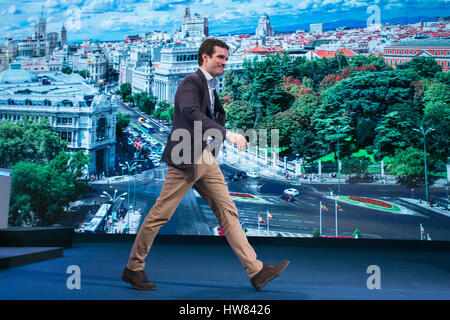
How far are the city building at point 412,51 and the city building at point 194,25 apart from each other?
2.13m

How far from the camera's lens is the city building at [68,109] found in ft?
20.4

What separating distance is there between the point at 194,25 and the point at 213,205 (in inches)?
155

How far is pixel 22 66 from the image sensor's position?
6477 mm

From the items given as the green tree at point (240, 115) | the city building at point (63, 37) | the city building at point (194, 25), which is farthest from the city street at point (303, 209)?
the city building at point (63, 37)

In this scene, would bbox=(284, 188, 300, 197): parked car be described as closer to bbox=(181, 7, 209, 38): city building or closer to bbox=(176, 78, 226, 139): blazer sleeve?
bbox=(181, 7, 209, 38): city building

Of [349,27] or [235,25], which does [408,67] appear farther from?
[235,25]

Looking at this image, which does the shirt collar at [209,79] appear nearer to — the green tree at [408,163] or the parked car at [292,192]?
the parked car at [292,192]

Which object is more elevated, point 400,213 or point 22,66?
point 22,66

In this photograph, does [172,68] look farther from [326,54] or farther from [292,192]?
[292,192]

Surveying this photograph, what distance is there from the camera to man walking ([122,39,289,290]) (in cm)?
279

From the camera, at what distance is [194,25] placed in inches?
249
